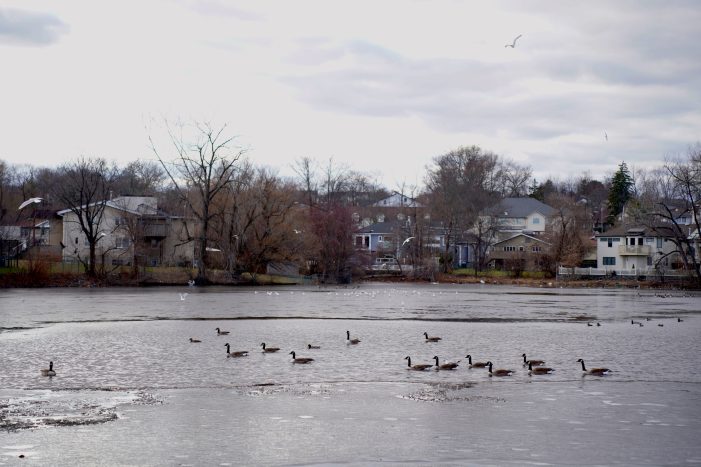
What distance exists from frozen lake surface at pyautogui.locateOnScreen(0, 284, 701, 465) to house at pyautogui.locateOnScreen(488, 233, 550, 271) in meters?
64.8

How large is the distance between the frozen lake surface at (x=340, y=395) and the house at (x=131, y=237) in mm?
44980

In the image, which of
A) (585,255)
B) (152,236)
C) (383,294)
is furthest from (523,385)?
(585,255)

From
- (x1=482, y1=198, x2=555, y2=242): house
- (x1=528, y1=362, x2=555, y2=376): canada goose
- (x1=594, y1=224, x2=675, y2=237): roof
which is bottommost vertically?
(x1=528, y1=362, x2=555, y2=376): canada goose

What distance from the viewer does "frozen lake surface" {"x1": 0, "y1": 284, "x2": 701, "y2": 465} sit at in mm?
14219

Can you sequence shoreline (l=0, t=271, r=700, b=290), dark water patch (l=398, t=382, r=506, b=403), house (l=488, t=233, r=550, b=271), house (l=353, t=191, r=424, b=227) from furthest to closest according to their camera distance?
1. house (l=353, t=191, r=424, b=227)
2. house (l=488, t=233, r=550, b=271)
3. shoreline (l=0, t=271, r=700, b=290)
4. dark water patch (l=398, t=382, r=506, b=403)

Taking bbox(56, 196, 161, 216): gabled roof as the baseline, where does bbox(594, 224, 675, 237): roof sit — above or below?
below

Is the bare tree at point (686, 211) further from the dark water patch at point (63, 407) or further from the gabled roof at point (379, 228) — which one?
the dark water patch at point (63, 407)

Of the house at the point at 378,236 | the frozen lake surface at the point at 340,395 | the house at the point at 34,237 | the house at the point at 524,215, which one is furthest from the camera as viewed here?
the house at the point at 524,215

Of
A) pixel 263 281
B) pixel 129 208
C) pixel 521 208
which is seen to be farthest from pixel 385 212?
pixel 263 281

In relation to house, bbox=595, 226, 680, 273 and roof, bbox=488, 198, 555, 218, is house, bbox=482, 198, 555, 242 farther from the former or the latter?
house, bbox=595, 226, 680, 273

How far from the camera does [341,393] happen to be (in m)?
19.7

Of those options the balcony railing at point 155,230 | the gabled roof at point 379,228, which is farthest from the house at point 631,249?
the balcony railing at point 155,230

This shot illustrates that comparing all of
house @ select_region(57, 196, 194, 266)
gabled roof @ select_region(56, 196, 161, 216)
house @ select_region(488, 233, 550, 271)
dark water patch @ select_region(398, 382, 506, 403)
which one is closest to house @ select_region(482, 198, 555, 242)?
house @ select_region(488, 233, 550, 271)

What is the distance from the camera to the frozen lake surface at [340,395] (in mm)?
14219
